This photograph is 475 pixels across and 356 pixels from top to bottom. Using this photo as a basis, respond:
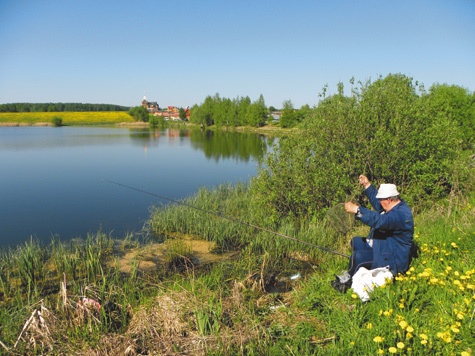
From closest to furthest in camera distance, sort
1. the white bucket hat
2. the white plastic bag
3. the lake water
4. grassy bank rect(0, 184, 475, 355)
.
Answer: grassy bank rect(0, 184, 475, 355), the white plastic bag, the white bucket hat, the lake water

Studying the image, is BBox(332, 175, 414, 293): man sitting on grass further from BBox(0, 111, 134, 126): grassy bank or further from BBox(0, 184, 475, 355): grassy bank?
BBox(0, 111, 134, 126): grassy bank

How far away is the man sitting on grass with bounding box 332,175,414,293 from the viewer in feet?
12.5

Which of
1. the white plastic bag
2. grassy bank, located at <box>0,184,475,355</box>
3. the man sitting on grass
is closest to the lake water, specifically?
grassy bank, located at <box>0,184,475,355</box>

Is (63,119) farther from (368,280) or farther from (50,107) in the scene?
(368,280)

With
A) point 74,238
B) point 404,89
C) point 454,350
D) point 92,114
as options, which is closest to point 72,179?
point 74,238

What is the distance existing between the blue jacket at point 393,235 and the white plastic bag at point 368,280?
13 cm

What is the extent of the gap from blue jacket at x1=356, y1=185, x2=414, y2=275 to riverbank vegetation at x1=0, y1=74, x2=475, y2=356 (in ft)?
0.76

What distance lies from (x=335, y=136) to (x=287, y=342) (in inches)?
230

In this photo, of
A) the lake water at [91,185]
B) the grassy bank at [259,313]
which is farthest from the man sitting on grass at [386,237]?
the lake water at [91,185]

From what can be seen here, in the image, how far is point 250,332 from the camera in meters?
3.55

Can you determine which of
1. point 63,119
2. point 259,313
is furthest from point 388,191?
point 63,119

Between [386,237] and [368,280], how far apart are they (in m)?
0.68

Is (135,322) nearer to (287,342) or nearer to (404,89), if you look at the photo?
(287,342)

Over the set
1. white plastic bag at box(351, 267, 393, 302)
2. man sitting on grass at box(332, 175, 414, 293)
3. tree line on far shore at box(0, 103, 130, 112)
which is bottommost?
white plastic bag at box(351, 267, 393, 302)
